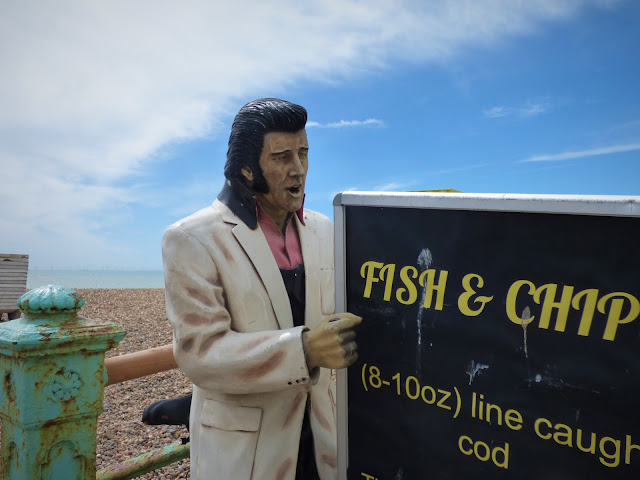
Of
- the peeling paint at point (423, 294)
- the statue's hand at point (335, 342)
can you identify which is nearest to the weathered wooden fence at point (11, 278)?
the statue's hand at point (335, 342)

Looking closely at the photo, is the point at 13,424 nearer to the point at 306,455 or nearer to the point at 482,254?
the point at 306,455

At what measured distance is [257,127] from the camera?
2301mm

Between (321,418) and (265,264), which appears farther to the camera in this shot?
(321,418)

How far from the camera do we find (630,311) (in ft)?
5.10

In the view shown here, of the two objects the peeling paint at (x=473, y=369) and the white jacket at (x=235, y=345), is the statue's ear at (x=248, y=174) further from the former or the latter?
the peeling paint at (x=473, y=369)

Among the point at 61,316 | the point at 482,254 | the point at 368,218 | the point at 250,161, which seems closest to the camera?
the point at 482,254

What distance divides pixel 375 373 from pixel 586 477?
732 mm

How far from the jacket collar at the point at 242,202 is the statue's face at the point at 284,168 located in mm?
53

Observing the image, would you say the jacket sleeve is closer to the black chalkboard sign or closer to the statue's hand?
the statue's hand

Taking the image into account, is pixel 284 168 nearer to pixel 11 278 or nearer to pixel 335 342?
pixel 335 342

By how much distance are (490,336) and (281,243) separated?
100 centimetres

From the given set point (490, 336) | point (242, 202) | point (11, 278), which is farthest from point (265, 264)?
point (11, 278)

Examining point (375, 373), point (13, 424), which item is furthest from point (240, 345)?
point (13, 424)

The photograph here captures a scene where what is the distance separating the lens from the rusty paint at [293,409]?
2.31 meters
